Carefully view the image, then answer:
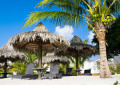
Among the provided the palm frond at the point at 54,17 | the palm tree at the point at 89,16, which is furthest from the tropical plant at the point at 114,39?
the palm frond at the point at 54,17

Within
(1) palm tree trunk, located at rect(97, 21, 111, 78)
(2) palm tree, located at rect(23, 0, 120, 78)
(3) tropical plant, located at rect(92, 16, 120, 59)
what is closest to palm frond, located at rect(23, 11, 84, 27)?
(2) palm tree, located at rect(23, 0, 120, 78)

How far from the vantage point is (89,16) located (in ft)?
29.5

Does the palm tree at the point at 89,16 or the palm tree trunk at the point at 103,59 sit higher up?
the palm tree at the point at 89,16

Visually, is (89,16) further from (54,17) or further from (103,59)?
(103,59)

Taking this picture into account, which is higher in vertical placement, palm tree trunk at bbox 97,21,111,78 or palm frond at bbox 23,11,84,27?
palm frond at bbox 23,11,84,27

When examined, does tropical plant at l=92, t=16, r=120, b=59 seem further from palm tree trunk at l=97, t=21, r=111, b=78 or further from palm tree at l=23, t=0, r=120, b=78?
palm tree trunk at l=97, t=21, r=111, b=78

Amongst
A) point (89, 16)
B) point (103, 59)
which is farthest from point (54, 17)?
point (103, 59)

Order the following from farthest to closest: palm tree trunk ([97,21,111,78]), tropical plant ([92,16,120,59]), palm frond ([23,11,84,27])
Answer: tropical plant ([92,16,120,59]) < palm frond ([23,11,84,27]) < palm tree trunk ([97,21,111,78])

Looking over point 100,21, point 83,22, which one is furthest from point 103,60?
point 83,22

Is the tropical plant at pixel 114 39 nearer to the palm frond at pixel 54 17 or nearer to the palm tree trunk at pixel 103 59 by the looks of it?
the palm tree trunk at pixel 103 59

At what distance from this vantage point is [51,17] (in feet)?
30.6

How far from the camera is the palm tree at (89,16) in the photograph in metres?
8.38

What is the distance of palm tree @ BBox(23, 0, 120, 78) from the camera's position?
838 cm

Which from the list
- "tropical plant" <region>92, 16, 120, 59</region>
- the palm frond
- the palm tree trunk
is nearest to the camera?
the palm tree trunk
